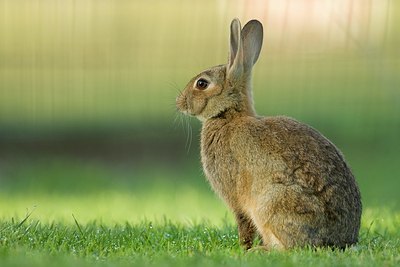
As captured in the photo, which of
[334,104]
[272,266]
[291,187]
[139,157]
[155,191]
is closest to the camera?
[272,266]

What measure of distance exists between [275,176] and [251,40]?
1.59 metres

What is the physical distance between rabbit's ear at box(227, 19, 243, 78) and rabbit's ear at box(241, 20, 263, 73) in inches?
5.3

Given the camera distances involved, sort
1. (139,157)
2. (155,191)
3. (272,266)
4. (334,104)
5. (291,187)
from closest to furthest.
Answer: (272,266)
(291,187)
(155,191)
(139,157)
(334,104)

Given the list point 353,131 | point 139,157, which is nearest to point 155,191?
point 139,157

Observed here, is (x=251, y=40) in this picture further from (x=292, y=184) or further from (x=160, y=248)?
(x=160, y=248)

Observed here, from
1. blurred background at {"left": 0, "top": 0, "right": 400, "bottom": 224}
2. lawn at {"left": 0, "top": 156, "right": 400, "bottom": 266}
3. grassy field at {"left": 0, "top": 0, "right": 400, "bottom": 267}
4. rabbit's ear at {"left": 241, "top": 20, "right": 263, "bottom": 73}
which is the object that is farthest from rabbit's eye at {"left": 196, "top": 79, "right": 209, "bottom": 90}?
blurred background at {"left": 0, "top": 0, "right": 400, "bottom": 224}

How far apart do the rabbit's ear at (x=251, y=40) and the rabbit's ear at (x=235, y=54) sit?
0.45 feet

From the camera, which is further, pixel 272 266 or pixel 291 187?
pixel 291 187

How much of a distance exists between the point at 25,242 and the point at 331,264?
7.33ft

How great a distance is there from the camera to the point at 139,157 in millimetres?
18312

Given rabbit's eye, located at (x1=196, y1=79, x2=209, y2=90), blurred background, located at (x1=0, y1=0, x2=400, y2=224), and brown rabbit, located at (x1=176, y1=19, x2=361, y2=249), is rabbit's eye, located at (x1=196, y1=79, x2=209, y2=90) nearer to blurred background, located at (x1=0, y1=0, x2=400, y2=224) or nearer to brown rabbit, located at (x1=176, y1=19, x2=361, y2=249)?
brown rabbit, located at (x1=176, y1=19, x2=361, y2=249)

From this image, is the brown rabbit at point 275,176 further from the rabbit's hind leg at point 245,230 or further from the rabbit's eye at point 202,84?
the rabbit's eye at point 202,84

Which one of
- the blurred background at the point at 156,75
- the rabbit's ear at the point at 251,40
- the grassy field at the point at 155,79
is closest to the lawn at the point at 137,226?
the grassy field at the point at 155,79

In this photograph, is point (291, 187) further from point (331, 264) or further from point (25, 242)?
point (25, 242)
